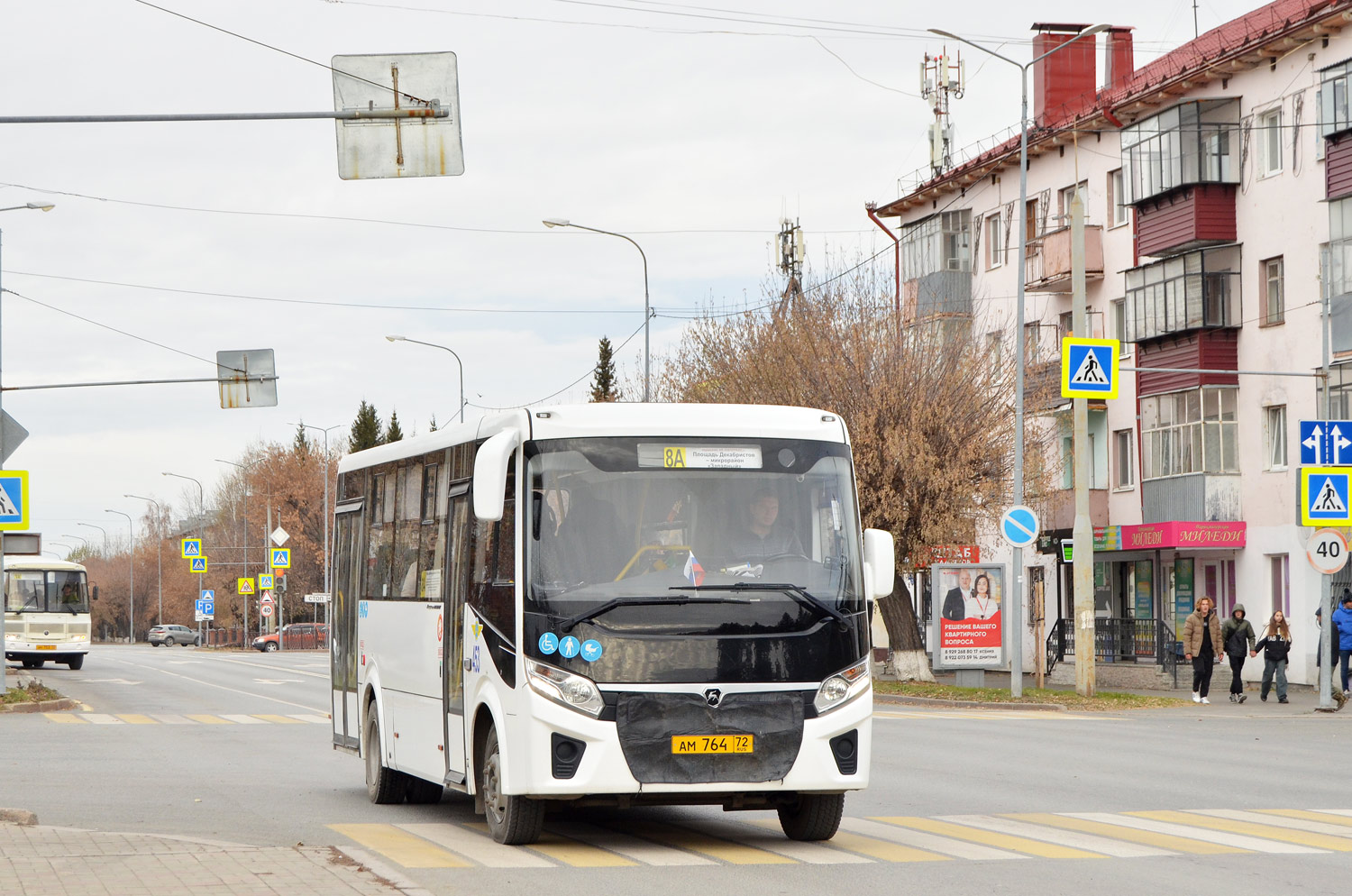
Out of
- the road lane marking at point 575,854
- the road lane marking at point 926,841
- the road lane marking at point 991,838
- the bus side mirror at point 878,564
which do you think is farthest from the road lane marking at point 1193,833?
the road lane marking at point 575,854

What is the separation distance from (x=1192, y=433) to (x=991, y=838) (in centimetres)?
3195

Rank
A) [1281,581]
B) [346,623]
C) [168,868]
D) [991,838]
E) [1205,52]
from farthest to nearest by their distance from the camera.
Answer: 1. [1205,52]
2. [1281,581]
3. [346,623]
4. [991,838]
5. [168,868]

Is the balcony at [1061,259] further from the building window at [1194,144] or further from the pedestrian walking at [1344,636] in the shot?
the pedestrian walking at [1344,636]

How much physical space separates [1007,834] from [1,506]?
68.3 feet

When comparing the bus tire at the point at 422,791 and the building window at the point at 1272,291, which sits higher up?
the building window at the point at 1272,291

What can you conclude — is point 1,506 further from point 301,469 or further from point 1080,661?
point 301,469

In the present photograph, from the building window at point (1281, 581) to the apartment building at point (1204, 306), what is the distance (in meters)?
0.06

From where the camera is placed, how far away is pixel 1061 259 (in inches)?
1884

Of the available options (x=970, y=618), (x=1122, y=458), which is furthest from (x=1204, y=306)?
(x=970, y=618)

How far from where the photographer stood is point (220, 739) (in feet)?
77.2

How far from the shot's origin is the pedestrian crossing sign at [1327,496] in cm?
2855

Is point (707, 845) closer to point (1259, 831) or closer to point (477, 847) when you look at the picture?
point (477, 847)

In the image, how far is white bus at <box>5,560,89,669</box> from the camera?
49.3 metres

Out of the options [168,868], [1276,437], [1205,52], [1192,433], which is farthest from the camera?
[1205,52]
